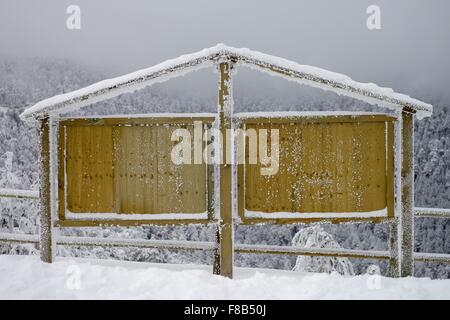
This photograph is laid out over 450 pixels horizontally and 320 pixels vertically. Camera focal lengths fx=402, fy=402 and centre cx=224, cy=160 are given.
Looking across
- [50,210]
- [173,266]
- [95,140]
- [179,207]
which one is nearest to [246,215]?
[179,207]

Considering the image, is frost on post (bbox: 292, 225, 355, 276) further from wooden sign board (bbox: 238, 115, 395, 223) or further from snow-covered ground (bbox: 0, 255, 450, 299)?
snow-covered ground (bbox: 0, 255, 450, 299)

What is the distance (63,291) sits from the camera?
17.8 feet

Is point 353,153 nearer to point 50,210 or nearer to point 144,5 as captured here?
point 50,210

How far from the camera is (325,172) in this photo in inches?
238

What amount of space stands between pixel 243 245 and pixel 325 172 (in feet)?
6.09

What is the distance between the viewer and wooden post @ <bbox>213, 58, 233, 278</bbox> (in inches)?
226

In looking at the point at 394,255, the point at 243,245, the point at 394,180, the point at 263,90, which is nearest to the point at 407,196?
the point at 394,180

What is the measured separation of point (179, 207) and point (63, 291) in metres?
1.95

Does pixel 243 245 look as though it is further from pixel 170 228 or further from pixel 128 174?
pixel 170 228

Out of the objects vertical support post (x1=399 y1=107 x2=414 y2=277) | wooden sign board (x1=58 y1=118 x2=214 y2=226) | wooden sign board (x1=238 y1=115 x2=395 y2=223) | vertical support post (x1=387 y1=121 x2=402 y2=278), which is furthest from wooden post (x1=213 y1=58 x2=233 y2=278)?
vertical support post (x1=399 y1=107 x2=414 y2=277)

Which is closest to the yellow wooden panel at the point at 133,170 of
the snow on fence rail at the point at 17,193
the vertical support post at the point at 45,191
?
the vertical support post at the point at 45,191

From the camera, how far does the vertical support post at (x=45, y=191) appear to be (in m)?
6.05

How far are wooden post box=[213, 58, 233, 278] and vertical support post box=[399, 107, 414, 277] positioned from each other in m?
2.54

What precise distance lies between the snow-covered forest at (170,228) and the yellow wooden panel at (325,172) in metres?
12.4
